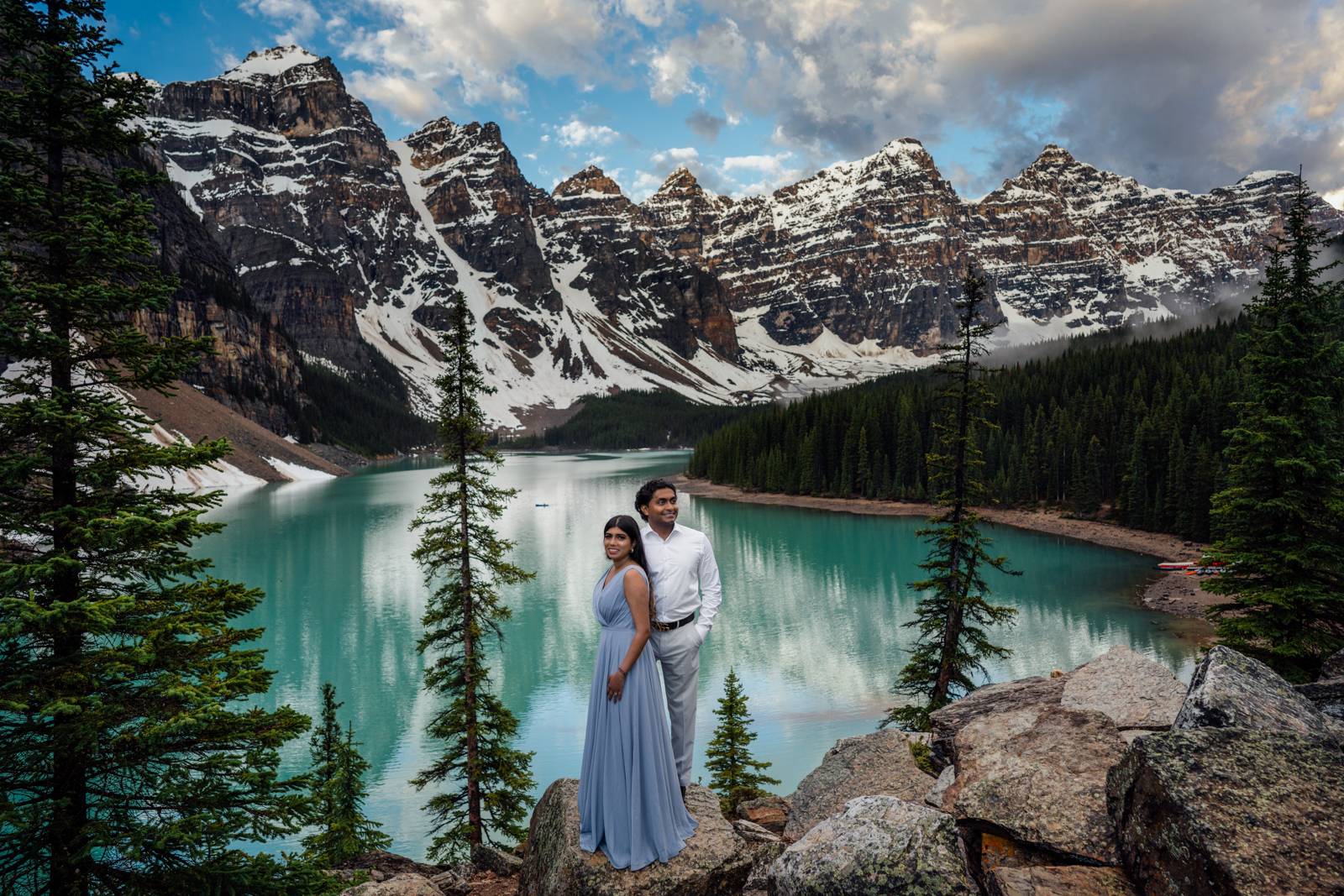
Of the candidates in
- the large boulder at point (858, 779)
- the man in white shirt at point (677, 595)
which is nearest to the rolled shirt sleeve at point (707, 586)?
the man in white shirt at point (677, 595)

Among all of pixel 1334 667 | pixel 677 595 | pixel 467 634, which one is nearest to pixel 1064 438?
pixel 1334 667

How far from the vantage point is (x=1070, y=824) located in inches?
205

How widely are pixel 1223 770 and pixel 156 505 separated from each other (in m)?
9.31

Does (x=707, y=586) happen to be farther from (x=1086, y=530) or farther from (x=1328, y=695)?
(x=1086, y=530)

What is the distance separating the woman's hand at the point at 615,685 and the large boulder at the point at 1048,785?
9.57 feet

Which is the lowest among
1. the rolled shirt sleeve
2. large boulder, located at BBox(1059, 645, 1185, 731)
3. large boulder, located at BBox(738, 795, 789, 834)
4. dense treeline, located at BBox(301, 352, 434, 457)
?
large boulder, located at BBox(738, 795, 789, 834)

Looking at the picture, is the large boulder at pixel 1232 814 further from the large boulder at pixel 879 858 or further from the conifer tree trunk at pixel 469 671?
the conifer tree trunk at pixel 469 671

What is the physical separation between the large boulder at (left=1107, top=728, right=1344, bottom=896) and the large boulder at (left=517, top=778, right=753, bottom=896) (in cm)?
296

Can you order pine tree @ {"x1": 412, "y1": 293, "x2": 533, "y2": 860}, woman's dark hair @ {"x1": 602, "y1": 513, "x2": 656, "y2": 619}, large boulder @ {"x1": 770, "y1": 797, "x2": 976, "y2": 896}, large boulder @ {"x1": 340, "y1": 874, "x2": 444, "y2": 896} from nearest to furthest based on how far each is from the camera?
large boulder @ {"x1": 770, "y1": 797, "x2": 976, "y2": 896} < woman's dark hair @ {"x1": 602, "y1": 513, "x2": 656, "y2": 619} < large boulder @ {"x1": 340, "y1": 874, "x2": 444, "y2": 896} < pine tree @ {"x1": 412, "y1": 293, "x2": 533, "y2": 860}

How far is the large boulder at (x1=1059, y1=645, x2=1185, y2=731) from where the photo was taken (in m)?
8.28

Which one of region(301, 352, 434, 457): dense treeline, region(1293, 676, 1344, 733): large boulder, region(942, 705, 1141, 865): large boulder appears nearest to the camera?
region(942, 705, 1141, 865): large boulder

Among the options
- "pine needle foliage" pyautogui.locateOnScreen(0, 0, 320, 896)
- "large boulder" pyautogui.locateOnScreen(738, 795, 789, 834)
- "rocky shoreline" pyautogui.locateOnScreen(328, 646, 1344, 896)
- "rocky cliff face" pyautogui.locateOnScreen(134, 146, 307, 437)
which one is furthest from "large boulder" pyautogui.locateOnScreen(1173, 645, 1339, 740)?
"rocky cliff face" pyautogui.locateOnScreen(134, 146, 307, 437)

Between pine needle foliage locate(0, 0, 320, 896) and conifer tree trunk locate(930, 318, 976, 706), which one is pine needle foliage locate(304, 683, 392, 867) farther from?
conifer tree trunk locate(930, 318, 976, 706)

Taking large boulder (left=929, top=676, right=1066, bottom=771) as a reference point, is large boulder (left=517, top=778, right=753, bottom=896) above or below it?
above
